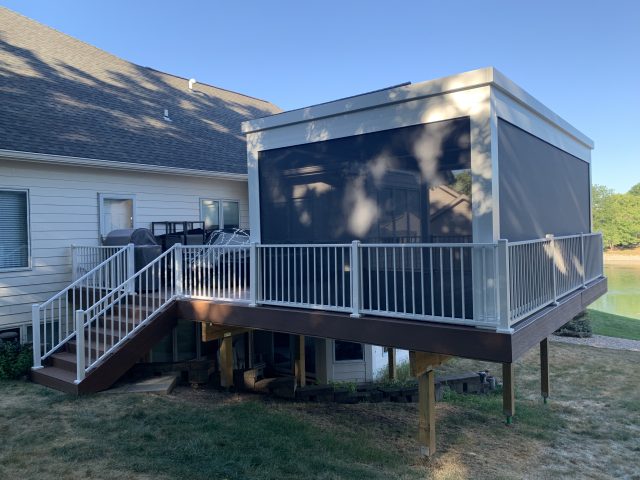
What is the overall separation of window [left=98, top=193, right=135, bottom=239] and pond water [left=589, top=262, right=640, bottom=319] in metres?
29.3

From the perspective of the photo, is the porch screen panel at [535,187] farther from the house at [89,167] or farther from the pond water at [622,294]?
the pond water at [622,294]

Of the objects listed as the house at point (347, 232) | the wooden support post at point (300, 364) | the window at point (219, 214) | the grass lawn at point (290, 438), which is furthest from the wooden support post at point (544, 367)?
the window at point (219, 214)

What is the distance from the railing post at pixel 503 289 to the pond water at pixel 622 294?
94.9 ft

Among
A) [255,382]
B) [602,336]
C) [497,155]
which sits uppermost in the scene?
[497,155]

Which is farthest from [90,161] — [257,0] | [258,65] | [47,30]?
[258,65]

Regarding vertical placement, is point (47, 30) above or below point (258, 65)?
below

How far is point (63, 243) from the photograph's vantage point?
873 cm

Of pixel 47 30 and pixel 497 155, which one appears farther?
pixel 47 30

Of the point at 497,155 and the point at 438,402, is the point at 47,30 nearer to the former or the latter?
the point at 497,155

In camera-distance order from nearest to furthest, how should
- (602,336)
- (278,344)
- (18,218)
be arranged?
(18,218) → (278,344) → (602,336)

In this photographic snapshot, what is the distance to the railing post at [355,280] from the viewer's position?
5398 mm

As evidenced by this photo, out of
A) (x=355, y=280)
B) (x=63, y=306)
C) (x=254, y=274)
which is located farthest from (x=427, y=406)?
(x=63, y=306)

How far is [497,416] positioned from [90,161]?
896cm

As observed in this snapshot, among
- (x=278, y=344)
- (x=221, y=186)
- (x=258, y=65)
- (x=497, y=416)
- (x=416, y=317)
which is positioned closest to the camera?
(x=416, y=317)
